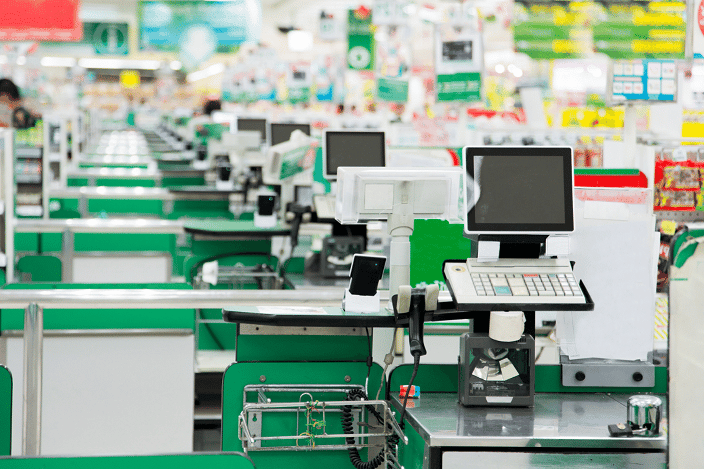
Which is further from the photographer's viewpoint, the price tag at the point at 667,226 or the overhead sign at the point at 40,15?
the overhead sign at the point at 40,15

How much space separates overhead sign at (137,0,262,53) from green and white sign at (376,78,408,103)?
4.56 meters

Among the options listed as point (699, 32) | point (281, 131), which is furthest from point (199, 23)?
point (699, 32)

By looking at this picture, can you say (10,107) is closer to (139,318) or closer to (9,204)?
(9,204)

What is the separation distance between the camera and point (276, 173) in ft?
17.8

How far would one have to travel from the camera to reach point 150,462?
2066mm

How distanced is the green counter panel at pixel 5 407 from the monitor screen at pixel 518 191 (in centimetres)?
147

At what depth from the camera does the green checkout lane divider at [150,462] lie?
2029 mm

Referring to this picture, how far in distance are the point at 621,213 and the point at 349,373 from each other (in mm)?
989

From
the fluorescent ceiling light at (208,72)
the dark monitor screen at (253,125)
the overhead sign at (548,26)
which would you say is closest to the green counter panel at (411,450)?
the overhead sign at (548,26)

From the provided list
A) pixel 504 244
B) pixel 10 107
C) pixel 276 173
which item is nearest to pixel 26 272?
pixel 276 173

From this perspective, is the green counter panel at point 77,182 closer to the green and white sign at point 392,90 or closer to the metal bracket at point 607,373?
the green and white sign at point 392,90

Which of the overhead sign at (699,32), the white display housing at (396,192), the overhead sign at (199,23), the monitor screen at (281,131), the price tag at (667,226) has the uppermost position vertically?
the overhead sign at (199,23)

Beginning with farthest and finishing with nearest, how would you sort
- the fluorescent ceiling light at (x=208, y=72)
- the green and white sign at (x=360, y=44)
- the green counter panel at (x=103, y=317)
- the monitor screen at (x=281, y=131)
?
the fluorescent ceiling light at (x=208, y=72)
the green and white sign at (x=360, y=44)
the monitor screen at (x=281, y=131)
the green counter panel at (x=103, y=317)

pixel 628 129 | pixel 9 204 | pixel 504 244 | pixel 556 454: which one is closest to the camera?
pixel 556 454
